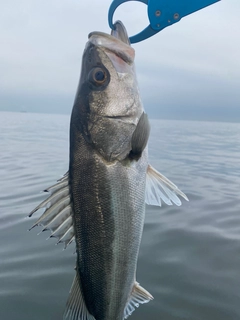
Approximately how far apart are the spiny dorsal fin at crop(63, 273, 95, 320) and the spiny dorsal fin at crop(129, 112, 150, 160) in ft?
3.13

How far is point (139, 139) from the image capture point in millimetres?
2197

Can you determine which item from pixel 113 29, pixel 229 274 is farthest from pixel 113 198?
pixel 229 274

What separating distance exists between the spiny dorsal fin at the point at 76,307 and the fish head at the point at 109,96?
0.97 meters

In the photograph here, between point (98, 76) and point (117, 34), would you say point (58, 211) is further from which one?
point (117, 34)

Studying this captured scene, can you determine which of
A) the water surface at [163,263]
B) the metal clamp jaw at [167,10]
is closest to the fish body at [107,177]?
the metal clamp jaw at [167,10]

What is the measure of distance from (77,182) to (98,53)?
889mm

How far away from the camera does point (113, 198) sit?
7.22 ft

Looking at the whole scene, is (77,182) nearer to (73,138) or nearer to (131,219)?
(73,138)

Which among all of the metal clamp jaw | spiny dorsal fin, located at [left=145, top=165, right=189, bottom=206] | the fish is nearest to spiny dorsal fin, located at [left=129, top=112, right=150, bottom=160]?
the fish

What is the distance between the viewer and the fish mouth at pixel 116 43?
2281 mm

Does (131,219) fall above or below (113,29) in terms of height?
below

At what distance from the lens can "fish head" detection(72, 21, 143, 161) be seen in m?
2.25

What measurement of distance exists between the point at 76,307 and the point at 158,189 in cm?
99

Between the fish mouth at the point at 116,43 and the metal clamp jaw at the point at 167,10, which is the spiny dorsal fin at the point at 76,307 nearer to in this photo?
the fish mouth at the point at 116,43
